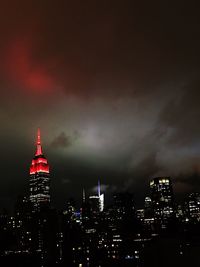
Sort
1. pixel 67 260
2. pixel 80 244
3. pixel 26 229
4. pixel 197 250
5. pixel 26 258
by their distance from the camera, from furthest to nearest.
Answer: pixel 26 229
pixel 80 244
pixel 67 260
pixel 26 258
pixel 197 250

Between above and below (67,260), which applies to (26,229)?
above

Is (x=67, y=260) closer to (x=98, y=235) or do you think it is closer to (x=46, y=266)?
(x=46, y=266)

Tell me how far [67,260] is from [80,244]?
783cm

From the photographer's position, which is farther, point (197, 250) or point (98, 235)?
point (98, 235)

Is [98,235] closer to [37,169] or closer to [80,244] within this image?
[80,244]

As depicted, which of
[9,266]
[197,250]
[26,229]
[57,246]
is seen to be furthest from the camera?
[26,229]

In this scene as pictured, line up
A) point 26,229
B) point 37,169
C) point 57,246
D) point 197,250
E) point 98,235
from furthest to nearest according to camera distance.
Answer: point 37,169 → point 26,229 → point 98,235 → point 57,246 → point 197,250

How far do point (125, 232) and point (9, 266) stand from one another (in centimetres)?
3862

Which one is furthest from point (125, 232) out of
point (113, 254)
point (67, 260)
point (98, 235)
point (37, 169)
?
point (37, 169)

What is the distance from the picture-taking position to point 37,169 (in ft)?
627

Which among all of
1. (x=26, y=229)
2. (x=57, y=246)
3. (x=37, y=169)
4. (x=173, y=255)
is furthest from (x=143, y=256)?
(x=37, y=169)

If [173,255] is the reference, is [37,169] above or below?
above

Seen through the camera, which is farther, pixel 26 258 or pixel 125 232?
pixel 125 232

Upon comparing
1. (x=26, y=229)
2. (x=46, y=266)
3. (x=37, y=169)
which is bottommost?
(x=46, y=266)
